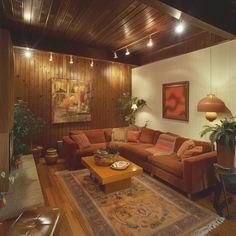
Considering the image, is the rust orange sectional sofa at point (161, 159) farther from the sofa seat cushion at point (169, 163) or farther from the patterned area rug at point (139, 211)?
the patterned area rug at point (139, 211)

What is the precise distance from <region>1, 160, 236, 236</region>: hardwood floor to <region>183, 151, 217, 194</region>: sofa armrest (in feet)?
0.70

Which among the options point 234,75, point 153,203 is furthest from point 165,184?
point 234,75

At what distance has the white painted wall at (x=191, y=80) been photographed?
3.33 m

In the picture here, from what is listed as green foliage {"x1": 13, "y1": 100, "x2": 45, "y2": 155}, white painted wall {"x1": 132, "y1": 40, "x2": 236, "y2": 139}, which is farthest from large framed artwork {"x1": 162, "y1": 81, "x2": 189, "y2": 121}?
green foliage {"x1": 13, "y1": 100, "x2": 45, "y2": 155}

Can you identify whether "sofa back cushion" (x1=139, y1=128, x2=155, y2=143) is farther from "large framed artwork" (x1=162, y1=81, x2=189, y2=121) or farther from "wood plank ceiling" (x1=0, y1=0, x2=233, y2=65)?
"wood plank ceiling" (x1=0, y1=0, x2=233, y2=65)

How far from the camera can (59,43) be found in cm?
427

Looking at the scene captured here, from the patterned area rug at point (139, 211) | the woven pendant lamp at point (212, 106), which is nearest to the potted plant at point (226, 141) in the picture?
the woven pendant lamp at point (212, 106)

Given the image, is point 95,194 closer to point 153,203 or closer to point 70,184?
point 70,184

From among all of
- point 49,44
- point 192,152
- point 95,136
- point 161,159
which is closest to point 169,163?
point 161,159

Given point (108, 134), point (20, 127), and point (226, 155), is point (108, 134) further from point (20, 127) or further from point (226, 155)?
point (226, 155)

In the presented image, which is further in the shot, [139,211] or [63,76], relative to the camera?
[63,76]

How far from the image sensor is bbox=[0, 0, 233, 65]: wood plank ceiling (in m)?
2.87

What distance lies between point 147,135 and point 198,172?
2070 millimetres

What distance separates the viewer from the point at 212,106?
3.21 m
